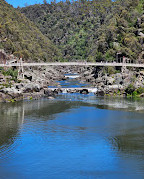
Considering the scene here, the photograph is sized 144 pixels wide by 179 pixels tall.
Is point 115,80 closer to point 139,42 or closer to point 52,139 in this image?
point 139,42

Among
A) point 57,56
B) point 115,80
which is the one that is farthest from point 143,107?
point 57,56

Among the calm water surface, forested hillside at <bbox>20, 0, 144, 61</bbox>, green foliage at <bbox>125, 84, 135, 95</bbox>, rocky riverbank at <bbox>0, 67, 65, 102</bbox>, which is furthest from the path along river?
forested hillside at <bbox>20, 0, 144, 61</bbox>

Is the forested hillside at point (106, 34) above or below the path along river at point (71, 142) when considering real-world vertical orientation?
above

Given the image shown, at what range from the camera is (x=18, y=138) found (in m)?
34.0

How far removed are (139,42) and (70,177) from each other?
7855 centimetres

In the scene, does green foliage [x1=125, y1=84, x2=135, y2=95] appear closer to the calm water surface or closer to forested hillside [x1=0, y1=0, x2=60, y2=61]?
the calm water surface

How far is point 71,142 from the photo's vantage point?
32656mm

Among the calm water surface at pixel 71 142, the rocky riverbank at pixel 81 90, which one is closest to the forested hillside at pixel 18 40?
the rocky riverbank at pixel 81 90

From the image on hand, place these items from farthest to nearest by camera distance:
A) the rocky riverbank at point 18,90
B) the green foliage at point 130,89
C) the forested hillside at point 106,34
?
the forested hillside at point 106,34 < the green foliage at point 130,89 < the rocky riverbank at point 18,90

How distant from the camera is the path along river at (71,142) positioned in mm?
25203

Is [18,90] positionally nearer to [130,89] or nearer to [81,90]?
[81,90]

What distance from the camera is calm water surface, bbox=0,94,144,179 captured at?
82.7 ft

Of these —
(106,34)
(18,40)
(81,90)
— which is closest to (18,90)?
(81,90)

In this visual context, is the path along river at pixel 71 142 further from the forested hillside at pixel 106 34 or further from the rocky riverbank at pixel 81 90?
the forested hillside at pixel 106 34
